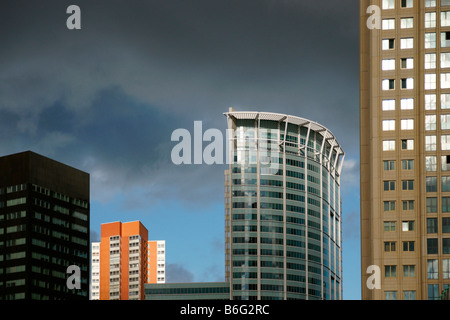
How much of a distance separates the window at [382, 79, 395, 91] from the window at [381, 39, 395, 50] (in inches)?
245

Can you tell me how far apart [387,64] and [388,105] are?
7766mm

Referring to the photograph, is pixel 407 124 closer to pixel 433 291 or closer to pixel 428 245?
pixel 428 245

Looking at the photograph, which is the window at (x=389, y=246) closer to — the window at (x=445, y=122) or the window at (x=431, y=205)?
the window at (x=431, y=205)

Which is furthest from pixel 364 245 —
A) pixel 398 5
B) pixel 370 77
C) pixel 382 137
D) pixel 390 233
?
pixel 398 5

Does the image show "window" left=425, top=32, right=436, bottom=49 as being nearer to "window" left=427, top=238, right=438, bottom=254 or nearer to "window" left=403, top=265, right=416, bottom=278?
"window" left=427, top=238, right=438, bottom=254

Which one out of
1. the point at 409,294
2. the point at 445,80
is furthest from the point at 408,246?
the point at 445,80

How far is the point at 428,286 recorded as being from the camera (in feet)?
452

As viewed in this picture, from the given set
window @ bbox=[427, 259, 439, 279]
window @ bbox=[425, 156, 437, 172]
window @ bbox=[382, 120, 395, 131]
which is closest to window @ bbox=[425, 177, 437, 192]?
window @ bbox=[425, 156, 437, 172]

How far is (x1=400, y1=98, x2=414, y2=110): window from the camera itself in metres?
144
